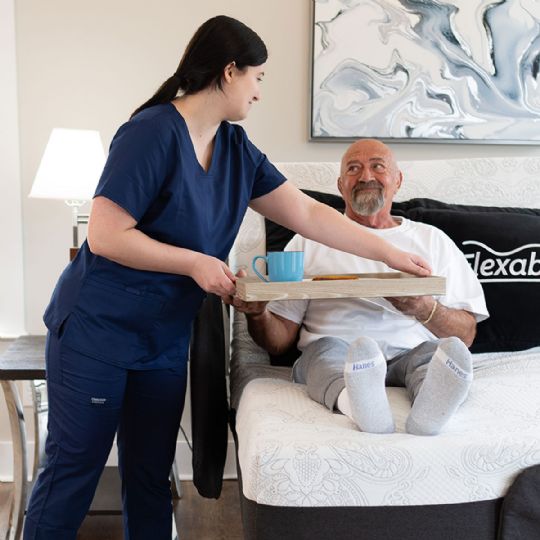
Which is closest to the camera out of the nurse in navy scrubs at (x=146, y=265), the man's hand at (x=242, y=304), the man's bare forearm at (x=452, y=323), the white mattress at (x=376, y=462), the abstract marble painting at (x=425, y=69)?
the white mattress at (x=376, y=462)

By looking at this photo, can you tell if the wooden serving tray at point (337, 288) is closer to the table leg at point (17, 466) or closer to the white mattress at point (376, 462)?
the white mattress at point (376, 462)

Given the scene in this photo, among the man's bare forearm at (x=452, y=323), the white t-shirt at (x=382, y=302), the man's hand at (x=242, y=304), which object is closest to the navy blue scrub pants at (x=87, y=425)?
the man's hand at (x=242, y=304)

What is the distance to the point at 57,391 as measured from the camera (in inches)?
58.0

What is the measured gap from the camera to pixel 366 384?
4.32 feet

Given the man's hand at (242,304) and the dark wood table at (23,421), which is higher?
the man's hand at (242,304)

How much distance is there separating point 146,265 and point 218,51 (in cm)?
44

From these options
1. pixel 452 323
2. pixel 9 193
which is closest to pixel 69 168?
pixel 9 193

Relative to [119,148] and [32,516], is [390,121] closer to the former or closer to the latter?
[119,148]

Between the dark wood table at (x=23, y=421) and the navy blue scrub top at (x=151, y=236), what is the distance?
1.42ft

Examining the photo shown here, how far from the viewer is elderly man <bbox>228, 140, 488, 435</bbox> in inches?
64.8

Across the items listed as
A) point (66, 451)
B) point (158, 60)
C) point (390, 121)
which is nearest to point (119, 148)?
point (66, 451)

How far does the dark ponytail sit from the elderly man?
452 millimetres

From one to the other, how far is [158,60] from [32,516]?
1574 mm

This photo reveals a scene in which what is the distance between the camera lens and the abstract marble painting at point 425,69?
250 cm
